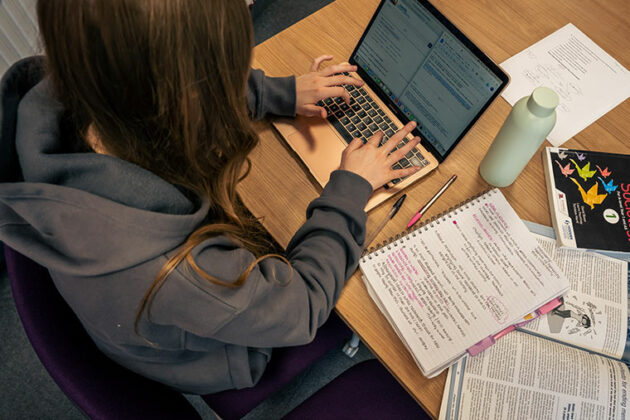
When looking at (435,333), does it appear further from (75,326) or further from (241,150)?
(75,326)

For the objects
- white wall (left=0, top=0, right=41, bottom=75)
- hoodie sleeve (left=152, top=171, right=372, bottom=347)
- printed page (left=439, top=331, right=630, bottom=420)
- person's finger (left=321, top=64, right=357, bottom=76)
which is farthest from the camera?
white wall (left=0, top=0, right=41, bottom=75)

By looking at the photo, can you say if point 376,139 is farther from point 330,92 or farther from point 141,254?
point 141,254

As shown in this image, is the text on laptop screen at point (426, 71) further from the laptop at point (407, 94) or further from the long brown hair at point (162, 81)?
the long brown hair at point (162, 81)

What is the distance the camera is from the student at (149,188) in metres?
0.53

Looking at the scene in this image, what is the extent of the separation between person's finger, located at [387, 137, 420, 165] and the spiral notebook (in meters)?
0.14

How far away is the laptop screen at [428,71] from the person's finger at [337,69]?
2 centimetres

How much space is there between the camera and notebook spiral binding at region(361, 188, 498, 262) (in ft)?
2.68

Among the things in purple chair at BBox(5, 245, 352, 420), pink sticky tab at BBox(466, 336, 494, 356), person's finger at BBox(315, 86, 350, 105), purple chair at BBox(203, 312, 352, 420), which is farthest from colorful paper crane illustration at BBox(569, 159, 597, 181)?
purple chair at BBox(5, 245, 352, 420)

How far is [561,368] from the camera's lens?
746 millimetres

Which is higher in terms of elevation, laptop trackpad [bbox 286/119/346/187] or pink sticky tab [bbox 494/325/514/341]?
laptop trackpad [bbox 286/119/346/187]

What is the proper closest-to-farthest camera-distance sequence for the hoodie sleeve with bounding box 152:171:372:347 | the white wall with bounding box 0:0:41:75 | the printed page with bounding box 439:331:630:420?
the hoodie sleeve with bounding box 152:171:372:347, the printed page with bounding box 439:331:630:420, the white wall with bounding box 0:0:41:75

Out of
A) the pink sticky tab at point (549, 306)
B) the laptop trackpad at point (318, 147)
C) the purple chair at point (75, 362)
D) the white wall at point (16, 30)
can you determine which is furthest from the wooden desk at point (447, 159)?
the white wall at point (16, 30)

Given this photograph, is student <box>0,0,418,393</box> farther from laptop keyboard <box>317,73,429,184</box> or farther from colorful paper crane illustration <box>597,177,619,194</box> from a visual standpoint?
colorful paper crane illustration <box>597,177,619,194</box>

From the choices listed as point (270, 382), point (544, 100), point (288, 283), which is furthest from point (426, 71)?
point (270, 382)
